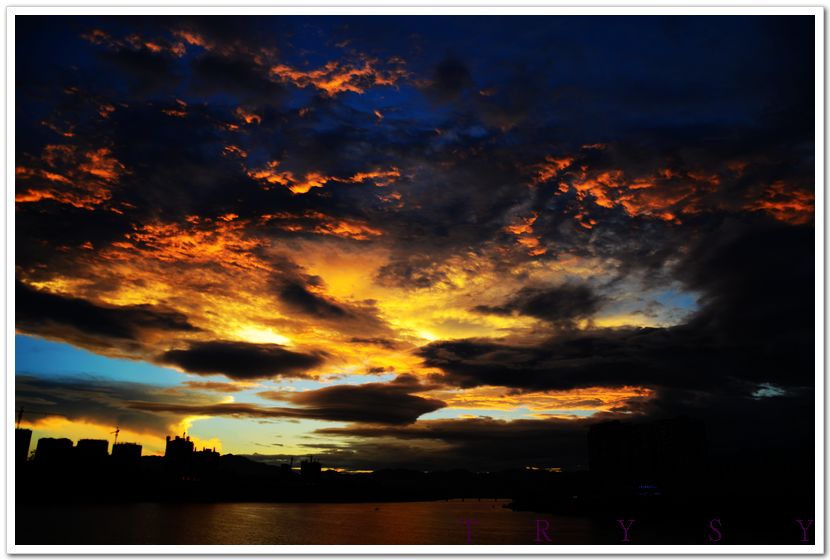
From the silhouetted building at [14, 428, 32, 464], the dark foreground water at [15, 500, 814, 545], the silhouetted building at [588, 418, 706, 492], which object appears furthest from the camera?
the silhouetted building at [588, 418, 706, 492]

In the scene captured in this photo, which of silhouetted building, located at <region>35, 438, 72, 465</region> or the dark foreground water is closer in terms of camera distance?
the dark foreground water

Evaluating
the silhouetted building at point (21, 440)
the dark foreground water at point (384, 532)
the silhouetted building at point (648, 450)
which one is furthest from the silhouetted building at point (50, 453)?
the silhouetted building at point (648, 450)

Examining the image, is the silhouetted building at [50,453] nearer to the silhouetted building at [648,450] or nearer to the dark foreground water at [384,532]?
the dark foreground water at [384,532]

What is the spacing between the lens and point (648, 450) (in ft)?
240

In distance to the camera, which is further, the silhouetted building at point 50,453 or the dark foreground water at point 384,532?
the silhouetted building at point 50,453

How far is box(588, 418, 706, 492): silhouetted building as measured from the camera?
66.1 metres

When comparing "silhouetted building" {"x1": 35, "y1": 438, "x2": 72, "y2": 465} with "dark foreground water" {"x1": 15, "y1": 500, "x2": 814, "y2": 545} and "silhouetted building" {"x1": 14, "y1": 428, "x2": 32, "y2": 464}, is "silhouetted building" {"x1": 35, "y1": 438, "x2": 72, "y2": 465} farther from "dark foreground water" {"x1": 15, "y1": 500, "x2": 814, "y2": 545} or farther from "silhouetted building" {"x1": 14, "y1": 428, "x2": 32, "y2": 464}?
"silhouetted building" {"x1": 14, "y1": 428, "x2": 32, "y2": 464}

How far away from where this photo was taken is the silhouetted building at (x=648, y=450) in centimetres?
6606

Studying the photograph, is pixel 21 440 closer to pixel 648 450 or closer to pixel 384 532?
pixel 384 532

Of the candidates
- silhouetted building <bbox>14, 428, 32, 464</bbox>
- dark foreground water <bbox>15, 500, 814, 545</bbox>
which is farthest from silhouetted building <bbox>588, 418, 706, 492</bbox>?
silhouetted building <bbox>14, 428, 32, 464</bbox>

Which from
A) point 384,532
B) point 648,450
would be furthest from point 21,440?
point 648,450
